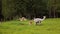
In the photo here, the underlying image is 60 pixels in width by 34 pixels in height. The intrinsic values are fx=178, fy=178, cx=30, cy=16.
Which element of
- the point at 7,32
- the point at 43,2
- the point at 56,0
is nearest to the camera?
the point at 7,32

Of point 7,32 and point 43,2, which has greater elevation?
point 43,2

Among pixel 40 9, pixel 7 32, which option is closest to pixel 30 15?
pixel 40 9

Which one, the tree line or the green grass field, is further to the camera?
the tree line

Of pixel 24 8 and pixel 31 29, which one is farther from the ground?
pixel 24 8

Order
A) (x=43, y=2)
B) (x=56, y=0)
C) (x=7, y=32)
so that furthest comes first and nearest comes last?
(x=56, y=0) < (x=43, y=2) < (x=7, y=32)

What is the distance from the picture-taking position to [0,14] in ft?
57.9

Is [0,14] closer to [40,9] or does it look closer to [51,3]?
[40,9]

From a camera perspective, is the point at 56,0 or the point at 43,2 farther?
the point at 56,0

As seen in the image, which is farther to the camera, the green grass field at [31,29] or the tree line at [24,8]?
the tree line at [24,8]

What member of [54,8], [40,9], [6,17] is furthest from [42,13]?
[6,17]

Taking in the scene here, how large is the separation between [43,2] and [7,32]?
28.0 feet

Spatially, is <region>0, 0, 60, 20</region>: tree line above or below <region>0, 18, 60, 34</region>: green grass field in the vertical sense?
above

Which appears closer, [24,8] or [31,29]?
[31,29]

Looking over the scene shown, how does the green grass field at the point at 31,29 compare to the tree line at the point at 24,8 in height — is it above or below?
below
